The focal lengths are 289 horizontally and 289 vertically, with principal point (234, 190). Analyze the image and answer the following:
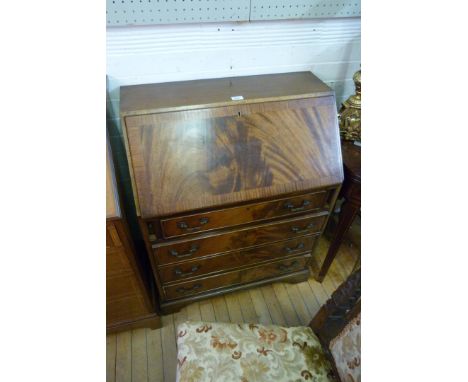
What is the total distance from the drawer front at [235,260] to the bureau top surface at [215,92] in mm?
598

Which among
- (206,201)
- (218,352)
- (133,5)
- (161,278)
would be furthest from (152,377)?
(133,5)

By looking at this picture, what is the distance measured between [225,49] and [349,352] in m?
1.06

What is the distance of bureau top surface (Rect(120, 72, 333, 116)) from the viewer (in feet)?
3.07

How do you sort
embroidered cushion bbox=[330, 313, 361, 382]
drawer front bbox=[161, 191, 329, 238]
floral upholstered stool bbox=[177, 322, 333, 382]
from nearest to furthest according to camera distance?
embroidered cushion bbox=[330, 313, 361, 382] → floral upholstered stool bbox=[177, 322, 333, 382] → drawer front bbox=[161, 191, 329, 238]

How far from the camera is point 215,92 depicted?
3.36ft

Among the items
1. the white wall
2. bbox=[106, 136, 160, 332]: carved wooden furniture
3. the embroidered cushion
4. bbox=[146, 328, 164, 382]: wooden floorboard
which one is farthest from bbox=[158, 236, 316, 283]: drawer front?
the white wall

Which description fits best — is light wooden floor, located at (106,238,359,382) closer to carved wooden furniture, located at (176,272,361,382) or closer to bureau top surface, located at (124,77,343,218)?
carved wooden furniture, located at (176,272,361,382)

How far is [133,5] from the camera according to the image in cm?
90

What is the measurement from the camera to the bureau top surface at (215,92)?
0.94m

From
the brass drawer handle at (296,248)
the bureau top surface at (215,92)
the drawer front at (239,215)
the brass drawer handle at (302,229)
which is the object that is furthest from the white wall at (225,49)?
the brass drawer handle at (296,248)

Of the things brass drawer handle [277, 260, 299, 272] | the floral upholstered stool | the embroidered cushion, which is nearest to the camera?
the embroidered cushion

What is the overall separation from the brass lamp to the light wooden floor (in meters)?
0.84

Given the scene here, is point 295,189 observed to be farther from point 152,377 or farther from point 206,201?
point 152,377
